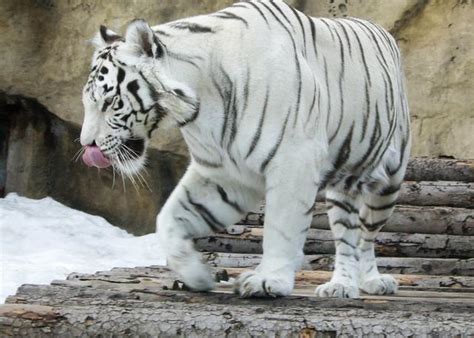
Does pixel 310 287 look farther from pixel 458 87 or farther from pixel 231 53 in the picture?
pixel 458 87

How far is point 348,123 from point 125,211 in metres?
4.87

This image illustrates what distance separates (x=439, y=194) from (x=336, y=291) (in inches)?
91.3

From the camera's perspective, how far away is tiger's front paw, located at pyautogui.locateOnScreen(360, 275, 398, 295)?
12.2ft

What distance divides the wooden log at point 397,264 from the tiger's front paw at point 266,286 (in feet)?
5.53

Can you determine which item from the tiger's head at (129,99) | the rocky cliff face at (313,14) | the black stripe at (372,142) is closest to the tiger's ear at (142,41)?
the tiger's head at (129,99)

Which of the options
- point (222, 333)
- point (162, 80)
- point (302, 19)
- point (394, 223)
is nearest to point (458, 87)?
point (394, 223)

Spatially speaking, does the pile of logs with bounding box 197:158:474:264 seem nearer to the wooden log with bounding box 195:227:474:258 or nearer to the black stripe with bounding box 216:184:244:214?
the wooden log with bounding box 195:227:474:258

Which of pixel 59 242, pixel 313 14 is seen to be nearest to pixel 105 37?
pixel 313 14

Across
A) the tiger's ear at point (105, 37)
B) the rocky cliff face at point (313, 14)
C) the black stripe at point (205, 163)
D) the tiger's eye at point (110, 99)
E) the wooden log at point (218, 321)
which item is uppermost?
the rocky cliff face at point (313, 14)

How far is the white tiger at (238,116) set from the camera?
305 centimetres

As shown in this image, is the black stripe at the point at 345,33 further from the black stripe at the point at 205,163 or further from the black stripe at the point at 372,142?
the black stripe at the point at 205,163

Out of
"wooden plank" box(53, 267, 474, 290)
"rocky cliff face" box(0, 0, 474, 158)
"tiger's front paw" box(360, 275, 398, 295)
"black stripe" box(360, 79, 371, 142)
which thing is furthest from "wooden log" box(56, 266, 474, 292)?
"rocky cliff face" box(0, 0, 474, 158)

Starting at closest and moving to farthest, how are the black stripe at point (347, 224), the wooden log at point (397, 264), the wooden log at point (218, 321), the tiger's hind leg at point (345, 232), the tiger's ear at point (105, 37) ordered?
the wooden log at point (218, 321), the tiger's ear at point (105, 37), the tiger's hind leg at point (345, 232), the black stripe at point (347, 224), the wooden log at point (397, 264)

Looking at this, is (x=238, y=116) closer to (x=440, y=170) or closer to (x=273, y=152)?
(x=273, y=152)
